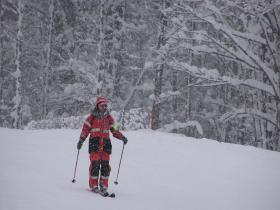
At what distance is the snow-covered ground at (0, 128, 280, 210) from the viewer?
8.20 m

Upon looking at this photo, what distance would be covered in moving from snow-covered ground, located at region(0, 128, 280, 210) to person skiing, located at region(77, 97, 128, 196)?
39 cm

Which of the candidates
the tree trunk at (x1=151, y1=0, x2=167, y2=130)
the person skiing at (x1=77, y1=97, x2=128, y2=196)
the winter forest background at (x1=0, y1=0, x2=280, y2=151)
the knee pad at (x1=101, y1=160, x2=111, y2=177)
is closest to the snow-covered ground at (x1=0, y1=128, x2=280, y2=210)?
the person skiing at (x1=77, y1=97, x2=128, y2=196)

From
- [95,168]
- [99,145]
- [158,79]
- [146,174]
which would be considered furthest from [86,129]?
[158,79]

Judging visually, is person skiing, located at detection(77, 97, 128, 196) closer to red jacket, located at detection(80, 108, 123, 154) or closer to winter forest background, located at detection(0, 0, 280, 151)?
red jacket, located at detection(80, 108, 123, 154)

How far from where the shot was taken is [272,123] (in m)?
14.0

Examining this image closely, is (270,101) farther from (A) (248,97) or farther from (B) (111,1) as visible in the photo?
(B) (111,1)

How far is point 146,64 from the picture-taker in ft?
71.7

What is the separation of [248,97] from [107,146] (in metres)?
9.26

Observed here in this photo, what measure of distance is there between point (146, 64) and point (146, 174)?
10.1 m

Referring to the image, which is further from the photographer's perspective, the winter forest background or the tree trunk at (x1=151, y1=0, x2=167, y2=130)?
the tree trunk at (x1=151, y1=0, x2=167, y2=130)

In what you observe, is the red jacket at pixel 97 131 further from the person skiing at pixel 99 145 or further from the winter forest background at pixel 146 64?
the winter forest background at pixel 146 64

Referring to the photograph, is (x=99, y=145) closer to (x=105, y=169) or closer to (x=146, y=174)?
(x=105, y=169)

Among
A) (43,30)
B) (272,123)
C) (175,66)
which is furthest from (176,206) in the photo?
(43,30)

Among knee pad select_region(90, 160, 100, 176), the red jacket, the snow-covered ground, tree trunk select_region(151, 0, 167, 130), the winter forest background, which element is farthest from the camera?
tree trunk select_region(151, 0, 167, 130)
